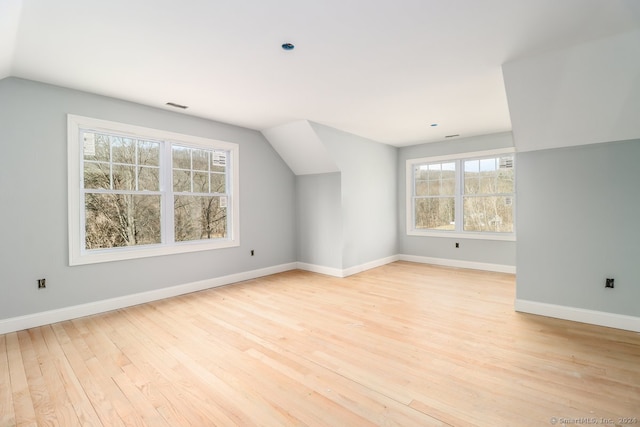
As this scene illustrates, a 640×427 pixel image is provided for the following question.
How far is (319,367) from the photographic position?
7.36 ft

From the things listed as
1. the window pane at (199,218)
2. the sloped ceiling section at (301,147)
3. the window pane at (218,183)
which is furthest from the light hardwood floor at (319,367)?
the sloped ceiling section at (301,147)

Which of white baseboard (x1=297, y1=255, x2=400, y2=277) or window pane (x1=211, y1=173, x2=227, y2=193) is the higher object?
window pane (x1=211, y1=173, x2=227, y2=193)

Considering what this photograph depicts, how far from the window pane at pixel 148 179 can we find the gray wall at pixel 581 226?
15.1 feet

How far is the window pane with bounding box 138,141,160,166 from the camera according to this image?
3.91m

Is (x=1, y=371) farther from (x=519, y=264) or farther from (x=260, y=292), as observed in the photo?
(x=519, y=264)

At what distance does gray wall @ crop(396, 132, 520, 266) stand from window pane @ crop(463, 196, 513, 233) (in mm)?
281

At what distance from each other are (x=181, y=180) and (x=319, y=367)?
10.8ft

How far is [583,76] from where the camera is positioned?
2.57 m

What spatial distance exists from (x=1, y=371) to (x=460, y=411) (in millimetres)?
3268

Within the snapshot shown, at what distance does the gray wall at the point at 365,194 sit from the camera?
5.13m

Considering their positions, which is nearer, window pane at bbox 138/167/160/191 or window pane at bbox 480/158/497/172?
window pane at bbox 138/167/160/191

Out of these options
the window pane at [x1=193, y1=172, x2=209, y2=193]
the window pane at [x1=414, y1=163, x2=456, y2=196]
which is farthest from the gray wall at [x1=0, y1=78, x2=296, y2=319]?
the window pane at [x1=414, y1=163, x2=456, y2=196]

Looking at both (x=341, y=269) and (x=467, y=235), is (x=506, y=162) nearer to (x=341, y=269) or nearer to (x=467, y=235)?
(x=467, y=235)

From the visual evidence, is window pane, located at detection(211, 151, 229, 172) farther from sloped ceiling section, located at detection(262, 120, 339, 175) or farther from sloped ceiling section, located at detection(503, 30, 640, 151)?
sloped ceiling section, located at detection(503, 30, 640, 151)
